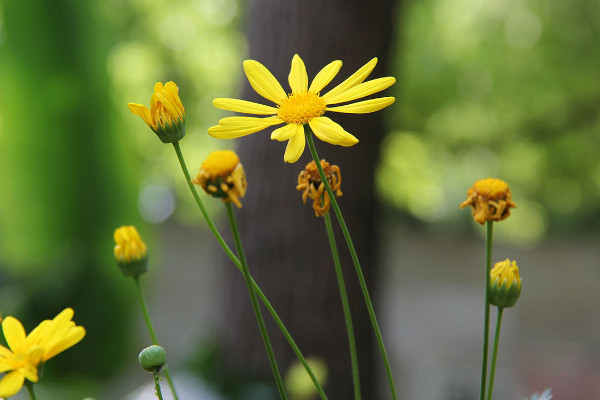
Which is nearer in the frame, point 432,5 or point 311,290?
point 311,290

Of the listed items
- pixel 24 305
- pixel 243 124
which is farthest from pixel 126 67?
pixel 243 124

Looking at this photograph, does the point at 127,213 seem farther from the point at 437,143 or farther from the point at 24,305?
the point at 437,143

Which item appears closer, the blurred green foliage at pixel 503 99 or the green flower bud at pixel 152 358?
the green flower bud at pixel 152 358

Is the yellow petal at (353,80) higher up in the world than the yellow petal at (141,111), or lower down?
lower down

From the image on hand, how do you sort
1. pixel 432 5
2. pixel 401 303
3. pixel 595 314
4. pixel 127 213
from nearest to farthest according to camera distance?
1. pixel 127 213
2. pixel 432 5
3. pixel 595 314
4. pixel 401 303

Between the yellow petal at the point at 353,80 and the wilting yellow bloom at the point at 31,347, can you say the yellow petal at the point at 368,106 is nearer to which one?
the yellow petal at the point at 353,80

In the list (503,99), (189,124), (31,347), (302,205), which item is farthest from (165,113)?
(189,124)

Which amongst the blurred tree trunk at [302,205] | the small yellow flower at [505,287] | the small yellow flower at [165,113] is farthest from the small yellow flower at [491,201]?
the blurred tree trunk at [302,205]

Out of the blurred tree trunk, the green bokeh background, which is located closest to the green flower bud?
the blurred tree trunk
